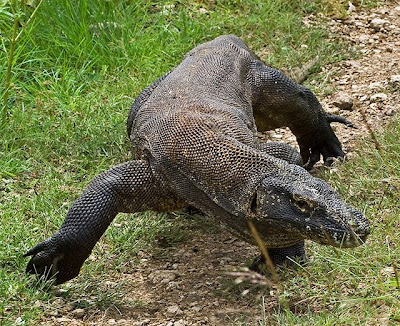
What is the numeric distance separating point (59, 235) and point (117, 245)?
0.63 meters

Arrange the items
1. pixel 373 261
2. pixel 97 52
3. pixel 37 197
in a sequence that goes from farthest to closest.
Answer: pixel 97 52, pixel 37 197, pixel 373 261

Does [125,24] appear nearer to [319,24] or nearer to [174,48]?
[174,48]

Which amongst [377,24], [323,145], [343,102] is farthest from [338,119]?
[377,24]

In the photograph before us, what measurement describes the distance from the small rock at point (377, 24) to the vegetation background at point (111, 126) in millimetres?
327

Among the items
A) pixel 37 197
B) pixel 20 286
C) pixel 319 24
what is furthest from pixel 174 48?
pixel 20 286

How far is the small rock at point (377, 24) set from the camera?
8.11 m

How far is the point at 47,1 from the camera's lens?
725 cm

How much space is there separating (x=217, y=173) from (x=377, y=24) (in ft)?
14.8

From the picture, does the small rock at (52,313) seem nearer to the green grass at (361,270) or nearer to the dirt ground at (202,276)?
the dirt ground at (202,276)

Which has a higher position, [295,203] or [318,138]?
[295,203]

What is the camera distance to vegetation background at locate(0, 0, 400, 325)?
13.8 feet

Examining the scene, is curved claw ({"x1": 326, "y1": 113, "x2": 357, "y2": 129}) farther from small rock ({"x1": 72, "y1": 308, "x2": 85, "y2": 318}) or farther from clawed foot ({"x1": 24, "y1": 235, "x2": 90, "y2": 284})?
small rock ({"x1": 72, "y1": 308, "x2": 85, "y2": 318})

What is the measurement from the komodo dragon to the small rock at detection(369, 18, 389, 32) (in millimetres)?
2514

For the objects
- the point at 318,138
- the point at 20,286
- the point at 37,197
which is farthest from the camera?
the point at 318,138
